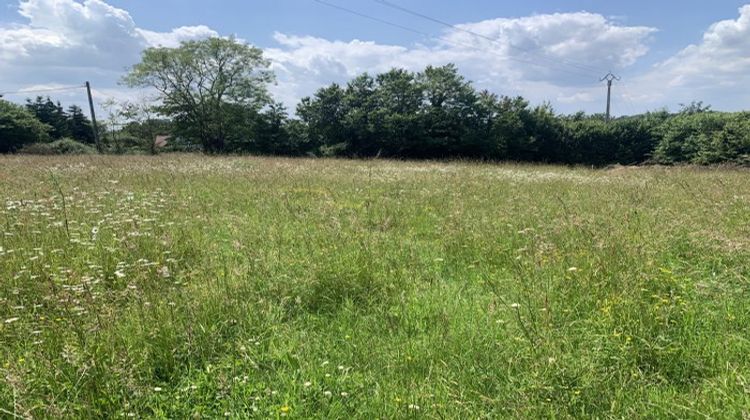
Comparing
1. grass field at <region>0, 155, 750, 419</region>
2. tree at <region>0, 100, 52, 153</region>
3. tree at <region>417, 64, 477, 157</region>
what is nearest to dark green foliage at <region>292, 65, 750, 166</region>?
tree at <region>417, 64, 477, 157</region>

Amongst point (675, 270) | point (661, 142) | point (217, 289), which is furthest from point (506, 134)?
point (217, 289)

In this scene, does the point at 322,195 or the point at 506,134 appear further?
the point at 506,134

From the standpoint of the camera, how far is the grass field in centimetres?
212

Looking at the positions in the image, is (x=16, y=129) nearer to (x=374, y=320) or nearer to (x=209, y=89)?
(x=209, y=89)

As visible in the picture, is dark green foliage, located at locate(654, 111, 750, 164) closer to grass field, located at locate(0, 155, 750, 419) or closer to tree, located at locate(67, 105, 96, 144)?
grass field, located at locate(0, 155, 750, 419)

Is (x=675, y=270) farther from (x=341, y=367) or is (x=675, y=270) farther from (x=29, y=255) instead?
(x=29, y=255)

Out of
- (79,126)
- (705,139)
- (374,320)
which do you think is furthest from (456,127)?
(79,126)

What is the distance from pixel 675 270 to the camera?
3686mm

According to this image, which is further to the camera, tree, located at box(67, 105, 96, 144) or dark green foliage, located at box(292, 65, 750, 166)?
tree, located at box(67, 105, 96, 144)

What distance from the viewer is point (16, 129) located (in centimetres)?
3256

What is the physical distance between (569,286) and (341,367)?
6.65ft

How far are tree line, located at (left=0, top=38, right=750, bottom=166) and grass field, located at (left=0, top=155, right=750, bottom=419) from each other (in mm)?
23575

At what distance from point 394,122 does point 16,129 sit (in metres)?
31.2

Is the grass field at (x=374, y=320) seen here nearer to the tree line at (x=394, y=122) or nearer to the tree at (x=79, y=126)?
the tree line at (x=394, y=122)
